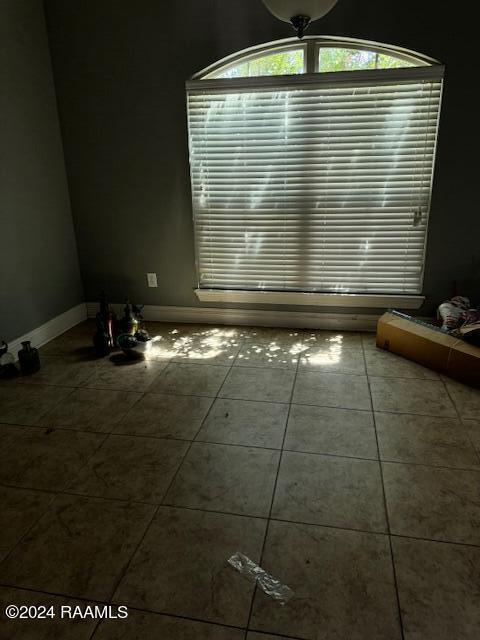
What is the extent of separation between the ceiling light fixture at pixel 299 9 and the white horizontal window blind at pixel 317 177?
1703 millimetres

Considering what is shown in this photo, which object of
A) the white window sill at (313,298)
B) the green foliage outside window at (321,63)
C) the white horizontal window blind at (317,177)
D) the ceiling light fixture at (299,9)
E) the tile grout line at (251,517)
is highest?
the green foliage outside window at (321,63)

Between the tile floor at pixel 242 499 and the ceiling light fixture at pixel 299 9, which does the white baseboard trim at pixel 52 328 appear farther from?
the ceiling light fixture at pixel 299 9

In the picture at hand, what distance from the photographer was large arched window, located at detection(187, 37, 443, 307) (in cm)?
309

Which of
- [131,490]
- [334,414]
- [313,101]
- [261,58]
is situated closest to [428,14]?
[313,101]

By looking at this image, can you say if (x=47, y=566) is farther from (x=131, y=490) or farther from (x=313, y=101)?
(x=313, y=101)

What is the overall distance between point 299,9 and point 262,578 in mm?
1917

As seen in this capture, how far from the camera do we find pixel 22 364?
2.92m

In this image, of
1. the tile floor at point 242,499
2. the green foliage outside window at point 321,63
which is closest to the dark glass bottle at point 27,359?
the tile floor at point 242,499

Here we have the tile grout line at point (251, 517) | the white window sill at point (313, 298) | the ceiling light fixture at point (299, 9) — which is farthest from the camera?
the white window sill at point (313, 298)

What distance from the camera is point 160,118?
3.38m

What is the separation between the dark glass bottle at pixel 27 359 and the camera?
2.90 metres

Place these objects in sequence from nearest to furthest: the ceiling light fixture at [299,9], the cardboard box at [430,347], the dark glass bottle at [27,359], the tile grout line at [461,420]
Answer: the ceiling light fixture at [299,9], the tile grout line at [461,420], the cardboard box at [430,347], the dark glass bottle at [27,359]

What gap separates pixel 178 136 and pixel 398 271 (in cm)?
199

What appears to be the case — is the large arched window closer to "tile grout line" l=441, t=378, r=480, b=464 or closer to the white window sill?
the white window sill
